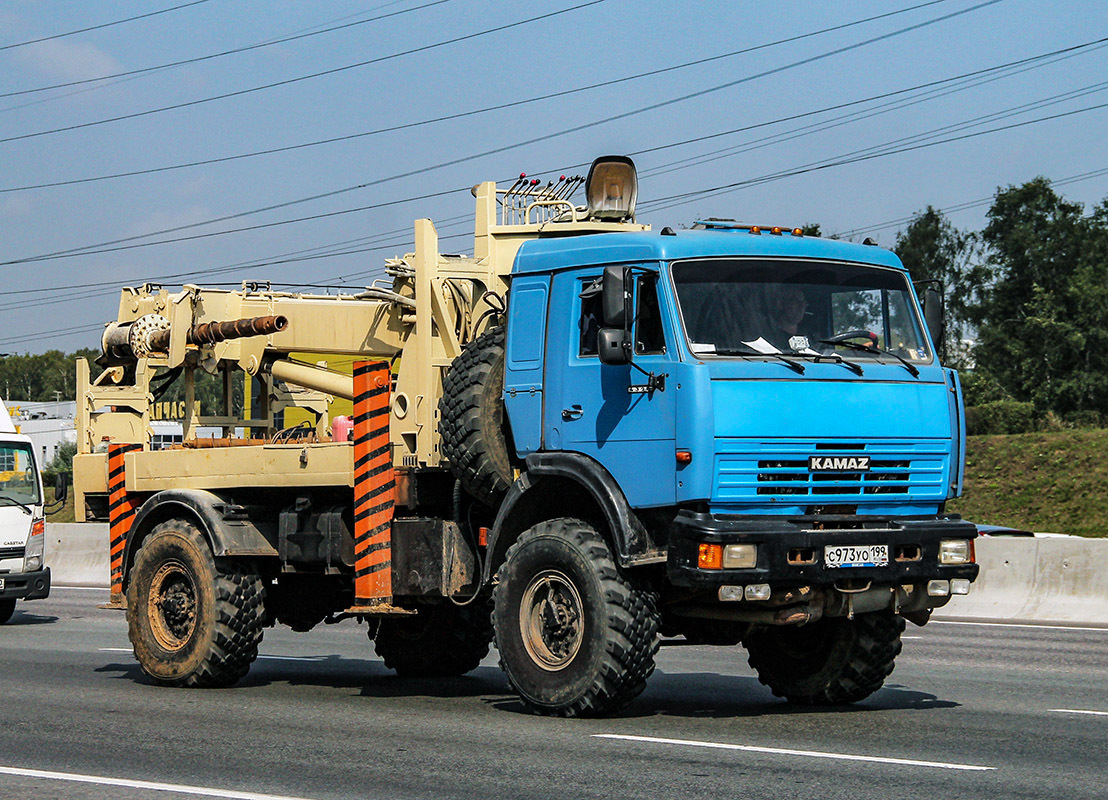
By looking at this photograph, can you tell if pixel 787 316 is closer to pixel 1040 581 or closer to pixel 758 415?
pixel 758 415

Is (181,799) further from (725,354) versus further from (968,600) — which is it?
(968,600)

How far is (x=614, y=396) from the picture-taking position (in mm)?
9773

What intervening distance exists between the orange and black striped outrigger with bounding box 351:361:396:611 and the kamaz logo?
3273mm

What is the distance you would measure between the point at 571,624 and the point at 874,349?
2.57 meters

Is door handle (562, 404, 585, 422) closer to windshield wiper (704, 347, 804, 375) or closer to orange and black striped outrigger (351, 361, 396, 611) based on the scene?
windshield wiper (704, 347, 804, 375)

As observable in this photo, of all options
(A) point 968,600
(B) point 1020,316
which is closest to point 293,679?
(A) point 968,600

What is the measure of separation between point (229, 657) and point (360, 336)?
→ 116 inches

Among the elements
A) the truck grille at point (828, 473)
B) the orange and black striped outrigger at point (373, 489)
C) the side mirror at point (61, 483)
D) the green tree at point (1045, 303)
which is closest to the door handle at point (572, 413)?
the truck grille at point (828, 473)

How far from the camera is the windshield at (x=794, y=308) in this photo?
9.59 meters

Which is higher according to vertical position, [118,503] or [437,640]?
[118,503]

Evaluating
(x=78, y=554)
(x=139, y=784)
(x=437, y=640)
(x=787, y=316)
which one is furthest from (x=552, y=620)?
(x=78, y=554)

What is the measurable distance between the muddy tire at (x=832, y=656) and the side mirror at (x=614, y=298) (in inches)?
95.2

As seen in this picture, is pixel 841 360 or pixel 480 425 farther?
pixel 480 425

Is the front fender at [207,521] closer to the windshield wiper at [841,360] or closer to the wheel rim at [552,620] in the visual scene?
the wheel rim at [552,620]
